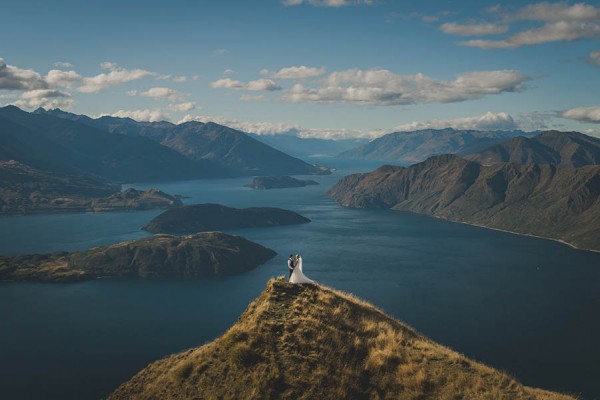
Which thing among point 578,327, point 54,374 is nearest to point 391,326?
point 54,374

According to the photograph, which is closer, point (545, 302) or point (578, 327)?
point (578, 327)

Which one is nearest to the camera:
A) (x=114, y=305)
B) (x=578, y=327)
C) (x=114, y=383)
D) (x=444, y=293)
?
(x=114, y=383)

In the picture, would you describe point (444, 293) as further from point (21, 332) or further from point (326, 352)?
point (326, 352)

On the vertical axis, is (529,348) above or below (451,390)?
below

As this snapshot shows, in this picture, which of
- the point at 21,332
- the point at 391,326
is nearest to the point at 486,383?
the point at 391,326

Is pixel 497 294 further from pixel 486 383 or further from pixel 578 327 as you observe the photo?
pixel 486 383

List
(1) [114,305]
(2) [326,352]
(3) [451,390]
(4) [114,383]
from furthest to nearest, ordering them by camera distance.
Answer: (1) [114,305] < (4) [114,383] < (2) [326,352] < (3) [451,390]
